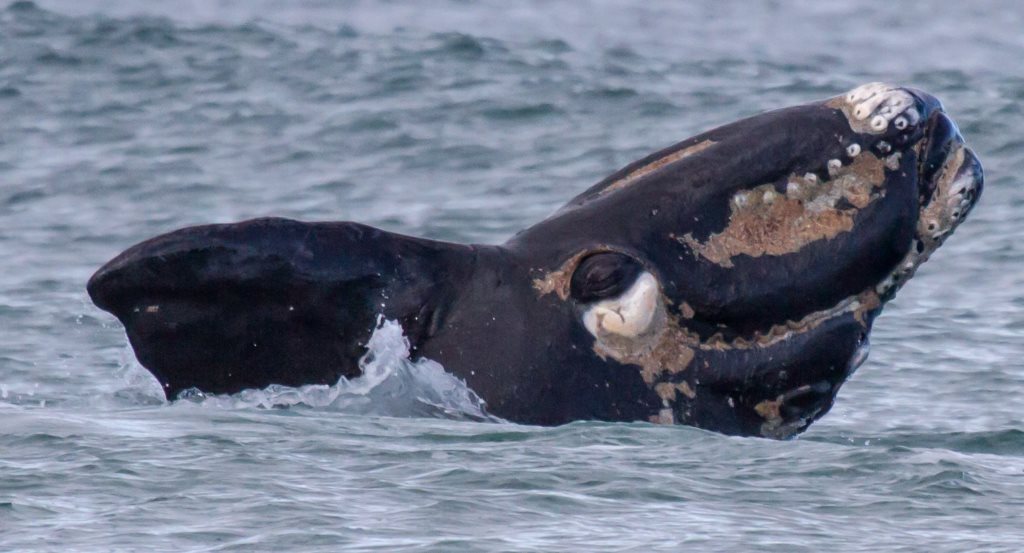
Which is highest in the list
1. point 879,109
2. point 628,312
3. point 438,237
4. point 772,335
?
point 879,109

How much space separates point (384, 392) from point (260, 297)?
2.16ft

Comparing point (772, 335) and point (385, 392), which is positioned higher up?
point (772, 335)

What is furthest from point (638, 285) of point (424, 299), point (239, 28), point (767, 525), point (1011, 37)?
point (1011, 37)

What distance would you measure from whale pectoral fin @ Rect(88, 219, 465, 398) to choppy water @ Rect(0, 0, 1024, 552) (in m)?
0.16

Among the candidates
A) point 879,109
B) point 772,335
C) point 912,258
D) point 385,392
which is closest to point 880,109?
point 879,109

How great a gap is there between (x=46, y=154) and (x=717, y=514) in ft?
46.1

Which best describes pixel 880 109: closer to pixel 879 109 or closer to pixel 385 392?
pixel 879 109

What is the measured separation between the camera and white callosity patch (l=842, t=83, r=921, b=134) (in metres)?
7.73

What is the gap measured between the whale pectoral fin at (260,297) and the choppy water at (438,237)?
155 mm

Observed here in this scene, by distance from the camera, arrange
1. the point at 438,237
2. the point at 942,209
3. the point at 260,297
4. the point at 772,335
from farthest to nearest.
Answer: the point at 438,237
the point at 942,209
the point at 772,335
the point at 260,297

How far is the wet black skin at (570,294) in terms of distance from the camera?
290 inches

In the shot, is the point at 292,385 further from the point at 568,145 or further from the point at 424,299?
the point at 568,145

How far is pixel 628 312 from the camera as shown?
752cm

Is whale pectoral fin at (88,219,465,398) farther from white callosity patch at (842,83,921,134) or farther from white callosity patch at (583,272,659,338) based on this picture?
white callosity patch at (842,83,921,134)
